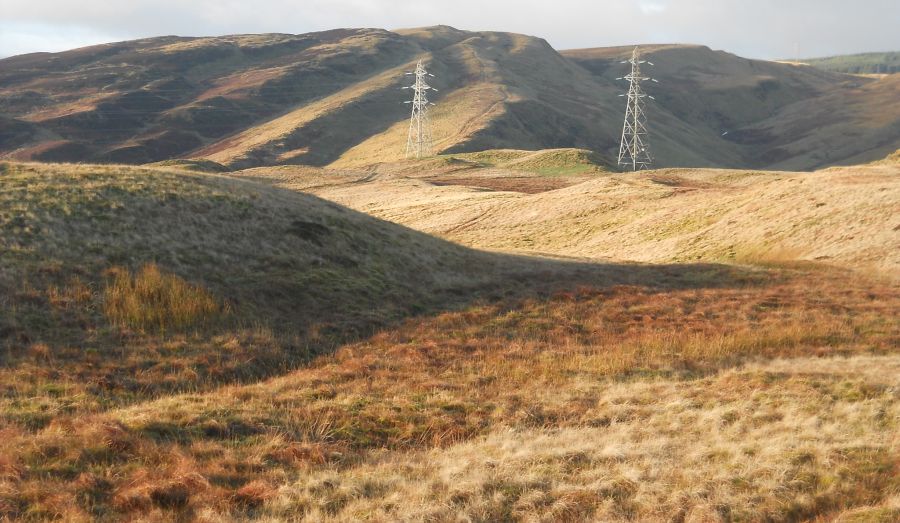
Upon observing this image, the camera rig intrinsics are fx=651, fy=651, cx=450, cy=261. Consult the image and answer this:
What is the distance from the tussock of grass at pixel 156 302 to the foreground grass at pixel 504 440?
183 inches

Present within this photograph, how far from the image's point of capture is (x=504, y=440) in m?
13.0

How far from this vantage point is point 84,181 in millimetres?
28969

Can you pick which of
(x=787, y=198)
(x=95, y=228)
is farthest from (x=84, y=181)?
(x=787, y=198)

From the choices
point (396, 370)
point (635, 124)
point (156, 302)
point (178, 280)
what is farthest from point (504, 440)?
point (635, 124)

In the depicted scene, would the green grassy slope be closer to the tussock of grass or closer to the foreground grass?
the tussock of grass

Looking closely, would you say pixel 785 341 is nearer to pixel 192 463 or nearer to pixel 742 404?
pixel 742 404

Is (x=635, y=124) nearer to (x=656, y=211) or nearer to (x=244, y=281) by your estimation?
(x=656, y=211)

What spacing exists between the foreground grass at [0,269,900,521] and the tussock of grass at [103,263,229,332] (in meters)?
4.64

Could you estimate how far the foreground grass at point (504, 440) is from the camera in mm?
10102

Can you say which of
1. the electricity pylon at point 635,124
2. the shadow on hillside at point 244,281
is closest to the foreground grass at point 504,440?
the shadow on hillside at point 244,281

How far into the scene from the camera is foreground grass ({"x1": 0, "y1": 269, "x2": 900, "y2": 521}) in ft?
33.1

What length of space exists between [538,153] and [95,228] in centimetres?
9356

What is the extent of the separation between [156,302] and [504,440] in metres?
13.0

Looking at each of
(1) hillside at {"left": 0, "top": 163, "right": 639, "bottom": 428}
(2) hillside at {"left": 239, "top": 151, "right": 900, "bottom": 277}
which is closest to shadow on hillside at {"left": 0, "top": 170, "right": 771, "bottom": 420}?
(1) hillside at {"left": 0, "top": 163, "right": 639, "bottom": 428}
